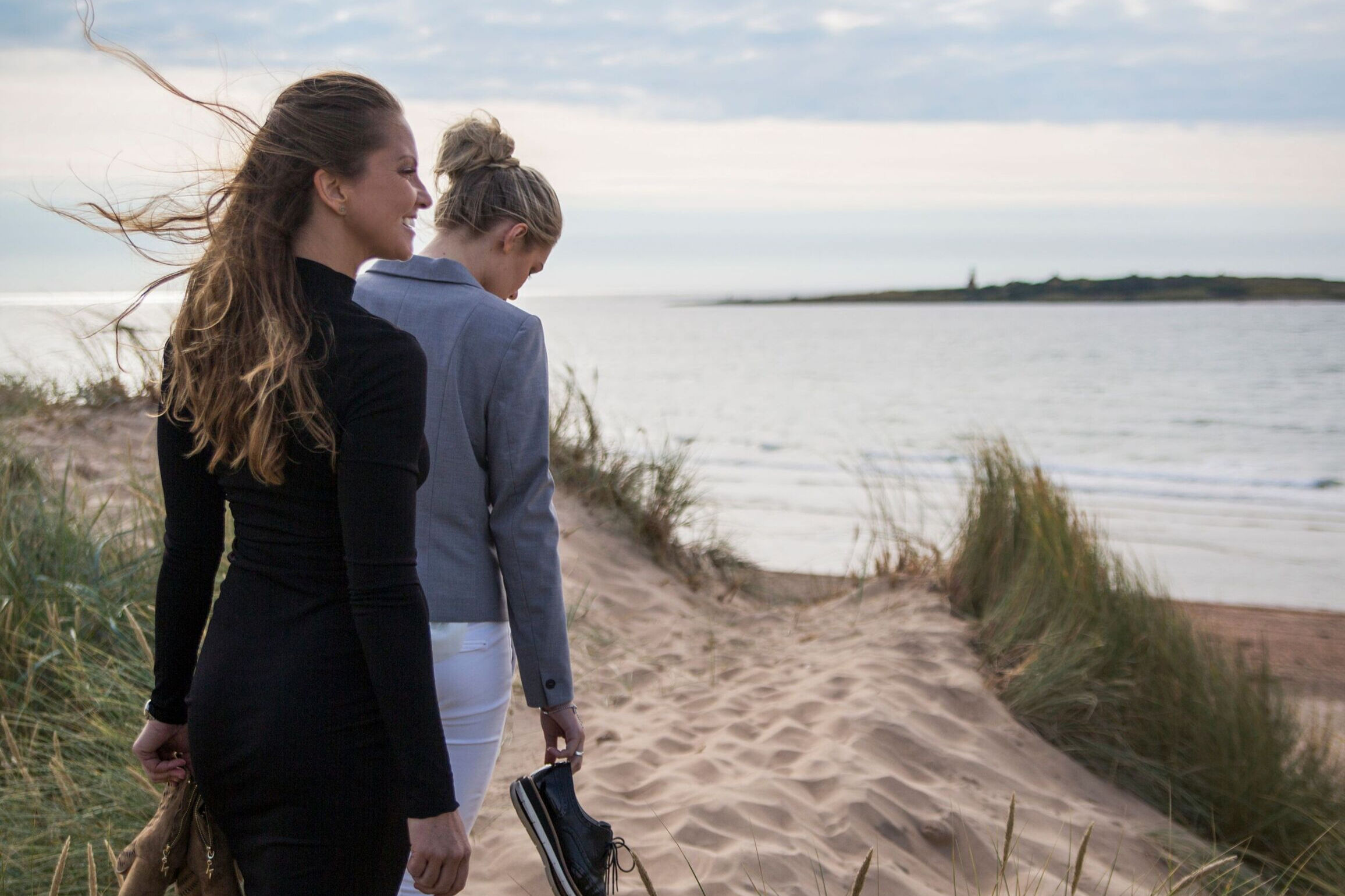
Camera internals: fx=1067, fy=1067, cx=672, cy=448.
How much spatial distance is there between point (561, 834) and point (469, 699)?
31 centimetres

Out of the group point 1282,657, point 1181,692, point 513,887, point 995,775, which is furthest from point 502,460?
point 1282,657

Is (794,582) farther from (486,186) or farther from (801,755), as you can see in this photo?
(486,186)

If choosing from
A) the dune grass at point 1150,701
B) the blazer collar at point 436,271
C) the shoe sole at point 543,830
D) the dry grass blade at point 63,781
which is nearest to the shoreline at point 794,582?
the dune grass at point 1150,701

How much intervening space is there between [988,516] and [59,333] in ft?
19.4

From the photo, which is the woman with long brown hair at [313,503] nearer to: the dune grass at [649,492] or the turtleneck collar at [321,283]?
the turtleneck collar at [321,283]

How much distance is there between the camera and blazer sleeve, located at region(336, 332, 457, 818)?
136 cm

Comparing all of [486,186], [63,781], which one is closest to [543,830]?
[486,186]

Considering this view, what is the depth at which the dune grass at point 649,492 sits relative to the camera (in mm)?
7402

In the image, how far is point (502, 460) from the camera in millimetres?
1933

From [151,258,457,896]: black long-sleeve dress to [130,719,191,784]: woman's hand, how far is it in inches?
8.1

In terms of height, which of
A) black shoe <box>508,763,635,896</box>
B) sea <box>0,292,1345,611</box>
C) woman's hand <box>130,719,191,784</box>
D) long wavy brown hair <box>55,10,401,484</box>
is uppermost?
long wavy brown hair <box>55,10,401,484</box>

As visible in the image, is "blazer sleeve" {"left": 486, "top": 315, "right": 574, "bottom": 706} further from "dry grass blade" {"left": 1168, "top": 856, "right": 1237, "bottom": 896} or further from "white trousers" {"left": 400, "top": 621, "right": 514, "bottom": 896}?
"dry grass blade" {"left": 1168, "top": 856, "right": 1237, "bottom": 896}

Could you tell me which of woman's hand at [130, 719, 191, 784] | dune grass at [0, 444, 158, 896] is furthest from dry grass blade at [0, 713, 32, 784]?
woman's hand at [130, 719, 191, 784]

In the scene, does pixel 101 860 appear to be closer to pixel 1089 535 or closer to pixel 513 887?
pixel 513 887
